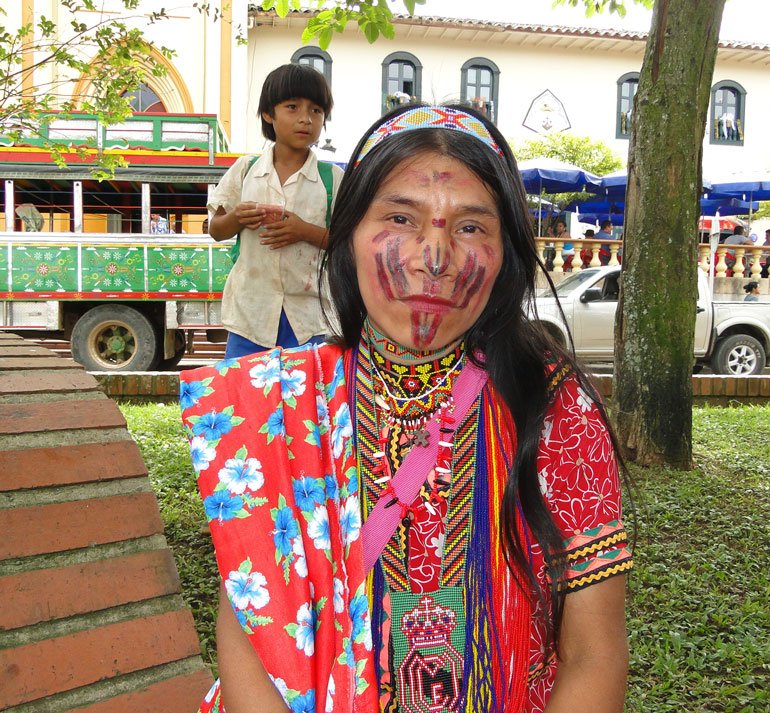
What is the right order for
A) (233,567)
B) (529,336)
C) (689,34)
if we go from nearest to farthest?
(233,567)
(529,336)
(689,34)

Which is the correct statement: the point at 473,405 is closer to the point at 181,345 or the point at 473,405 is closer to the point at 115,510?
the point at 115,510

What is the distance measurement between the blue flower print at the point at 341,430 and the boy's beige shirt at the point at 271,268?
1.50 metres

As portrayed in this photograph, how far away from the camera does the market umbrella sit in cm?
1299

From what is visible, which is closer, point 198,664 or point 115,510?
point 198,664

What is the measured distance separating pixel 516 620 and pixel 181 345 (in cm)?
942

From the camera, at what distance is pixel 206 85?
15852mm

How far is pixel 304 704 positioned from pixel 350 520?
11.0 inches

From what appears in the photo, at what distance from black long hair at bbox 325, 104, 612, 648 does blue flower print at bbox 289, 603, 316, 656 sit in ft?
1.13

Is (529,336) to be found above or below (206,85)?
below

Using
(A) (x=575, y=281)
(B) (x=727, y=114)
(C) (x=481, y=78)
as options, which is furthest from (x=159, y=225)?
(B) (x=727, y=114)

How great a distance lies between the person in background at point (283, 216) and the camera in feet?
9.29

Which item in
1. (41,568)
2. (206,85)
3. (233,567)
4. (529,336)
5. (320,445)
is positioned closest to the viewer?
(233,567)

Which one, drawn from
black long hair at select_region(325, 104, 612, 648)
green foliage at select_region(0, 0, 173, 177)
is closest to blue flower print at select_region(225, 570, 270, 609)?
black long hair at select_region(325, 104, 612, 648)

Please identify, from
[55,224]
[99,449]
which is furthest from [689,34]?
[55,224]
